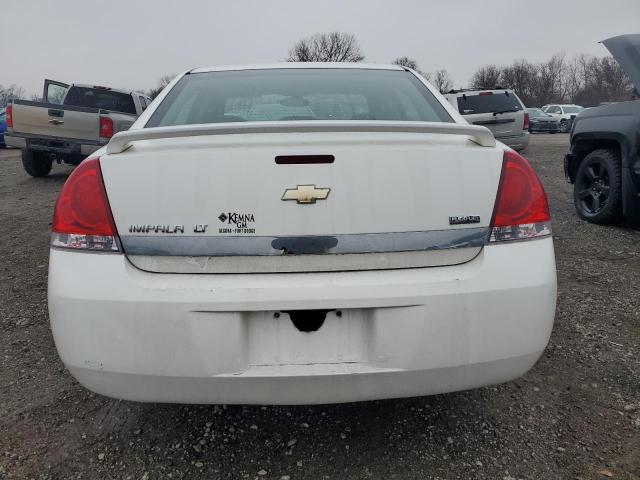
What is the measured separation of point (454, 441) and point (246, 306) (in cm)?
107

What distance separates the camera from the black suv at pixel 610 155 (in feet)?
14.6

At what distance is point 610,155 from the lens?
5008mm

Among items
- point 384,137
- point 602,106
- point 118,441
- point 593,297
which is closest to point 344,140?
point 384,137

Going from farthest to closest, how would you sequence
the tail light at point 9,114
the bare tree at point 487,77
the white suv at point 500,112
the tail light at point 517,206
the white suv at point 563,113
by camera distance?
the bare tree at point 487,77 → the white suv at point 563,113 → the white suv at point 500,112 → the tail light at point 9,114 → the tail light at point 517,206

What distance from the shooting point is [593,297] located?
11.1ft

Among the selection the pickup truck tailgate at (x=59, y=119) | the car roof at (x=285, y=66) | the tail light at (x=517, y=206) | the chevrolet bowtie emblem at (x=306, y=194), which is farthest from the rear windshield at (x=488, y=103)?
the chevrolet bowtie emblem at (x=306, y=194)

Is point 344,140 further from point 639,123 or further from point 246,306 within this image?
point 639,123

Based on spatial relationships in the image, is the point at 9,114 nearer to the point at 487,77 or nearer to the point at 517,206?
the point at 517,206

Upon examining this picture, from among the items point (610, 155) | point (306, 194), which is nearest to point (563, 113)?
point (610, 155)

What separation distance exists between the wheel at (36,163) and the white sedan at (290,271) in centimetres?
908

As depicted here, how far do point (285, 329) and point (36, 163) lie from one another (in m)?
9.76

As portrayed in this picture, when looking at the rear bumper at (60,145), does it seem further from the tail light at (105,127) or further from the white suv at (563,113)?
the white suv at (563,113)

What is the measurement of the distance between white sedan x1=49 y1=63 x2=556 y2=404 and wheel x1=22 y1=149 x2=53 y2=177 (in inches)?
357

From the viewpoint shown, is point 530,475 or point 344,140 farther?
point 530,475
